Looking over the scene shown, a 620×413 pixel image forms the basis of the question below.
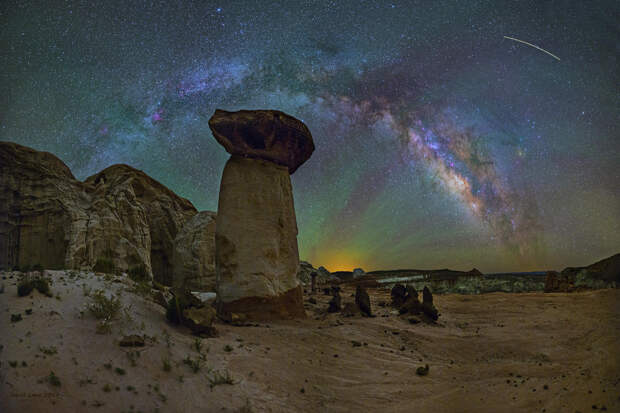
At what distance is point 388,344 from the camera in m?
8.89

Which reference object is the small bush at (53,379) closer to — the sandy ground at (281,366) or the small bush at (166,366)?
the sandy ground at (281,366)

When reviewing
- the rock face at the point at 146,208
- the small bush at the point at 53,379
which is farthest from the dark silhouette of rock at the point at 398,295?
the rock face at the point at 146,208

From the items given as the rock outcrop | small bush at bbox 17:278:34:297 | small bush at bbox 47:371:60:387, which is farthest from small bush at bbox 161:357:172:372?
the rock outcrop

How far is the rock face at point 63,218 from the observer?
17188 millimetres

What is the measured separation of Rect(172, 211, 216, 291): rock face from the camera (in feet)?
64.5

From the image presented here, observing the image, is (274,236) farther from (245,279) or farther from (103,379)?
(103,379)

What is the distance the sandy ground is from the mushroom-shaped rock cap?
5886 millimetres

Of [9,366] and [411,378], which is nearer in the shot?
[9,366]

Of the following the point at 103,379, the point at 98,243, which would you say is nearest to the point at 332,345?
the point at 103,379

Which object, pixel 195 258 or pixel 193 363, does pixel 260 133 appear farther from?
pixel 195 258

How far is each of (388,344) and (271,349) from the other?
3.32 m

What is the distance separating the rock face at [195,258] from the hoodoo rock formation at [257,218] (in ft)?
30.8

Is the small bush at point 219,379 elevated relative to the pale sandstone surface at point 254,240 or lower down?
lower down

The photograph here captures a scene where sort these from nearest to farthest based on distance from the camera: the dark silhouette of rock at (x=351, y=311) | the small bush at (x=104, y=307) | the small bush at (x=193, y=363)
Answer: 1. the small bush at (x=193, y=363)
2. the small bush at (x=104, y=307)
3. the dark silhouette of rock at (x=351, y=311)
